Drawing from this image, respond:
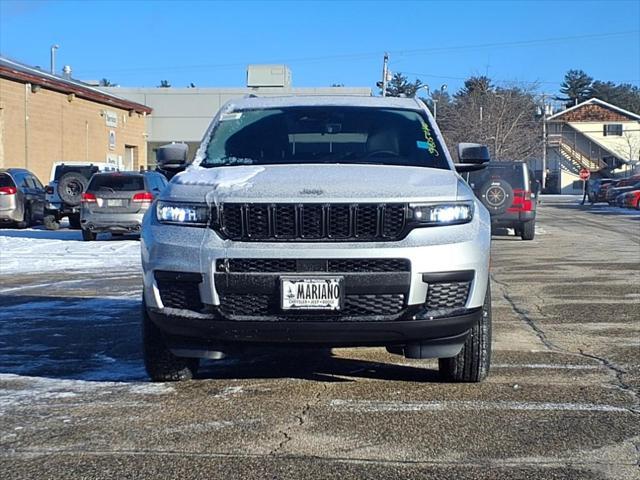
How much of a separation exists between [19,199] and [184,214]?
19774 millimetres

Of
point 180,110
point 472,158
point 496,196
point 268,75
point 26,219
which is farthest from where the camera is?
point 180,110

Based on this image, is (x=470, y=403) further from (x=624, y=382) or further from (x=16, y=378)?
(x=16, y=378)

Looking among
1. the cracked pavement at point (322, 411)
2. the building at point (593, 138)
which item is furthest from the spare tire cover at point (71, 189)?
the building at point (593, 138)

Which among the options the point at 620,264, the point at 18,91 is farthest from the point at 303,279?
the point at 18,91

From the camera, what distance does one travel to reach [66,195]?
22.3 m

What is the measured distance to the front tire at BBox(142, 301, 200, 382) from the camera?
552 centimetres

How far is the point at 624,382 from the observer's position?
5.82 meters

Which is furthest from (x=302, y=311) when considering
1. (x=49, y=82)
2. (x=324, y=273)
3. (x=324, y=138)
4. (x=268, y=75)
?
(x=49, y=82)

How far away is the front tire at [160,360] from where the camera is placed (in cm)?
552

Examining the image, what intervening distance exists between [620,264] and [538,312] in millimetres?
5560

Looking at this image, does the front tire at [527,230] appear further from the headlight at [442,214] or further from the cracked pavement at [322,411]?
the headlight at [442,214]

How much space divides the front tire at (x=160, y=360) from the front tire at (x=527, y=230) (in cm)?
1537

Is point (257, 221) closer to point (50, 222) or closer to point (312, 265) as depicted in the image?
point (312, 265)

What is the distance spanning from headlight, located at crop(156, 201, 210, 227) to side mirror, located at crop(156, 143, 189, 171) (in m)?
1.38
